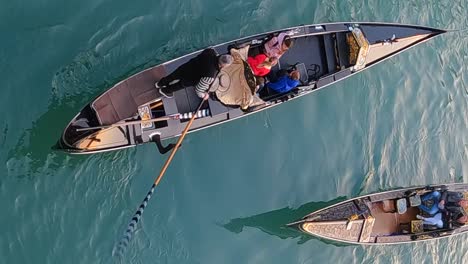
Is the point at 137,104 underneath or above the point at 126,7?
underneath

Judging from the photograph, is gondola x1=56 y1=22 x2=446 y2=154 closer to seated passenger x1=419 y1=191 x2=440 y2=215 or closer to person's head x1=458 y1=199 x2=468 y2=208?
seated passenger x1=419 y1=191 x2=440 y2=215

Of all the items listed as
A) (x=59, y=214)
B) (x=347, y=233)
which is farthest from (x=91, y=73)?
(x=347, y=233)

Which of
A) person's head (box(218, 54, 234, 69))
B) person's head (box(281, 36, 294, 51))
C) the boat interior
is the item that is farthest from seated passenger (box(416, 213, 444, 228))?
person's head (box(218, 54, 234, 69))

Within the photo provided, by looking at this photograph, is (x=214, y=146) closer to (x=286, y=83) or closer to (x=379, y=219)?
(x=286, y=83)

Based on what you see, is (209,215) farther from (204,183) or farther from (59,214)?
(59,214)

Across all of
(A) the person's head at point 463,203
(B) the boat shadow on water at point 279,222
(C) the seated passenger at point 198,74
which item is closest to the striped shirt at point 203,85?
(C) the seated passenger at point 198,74

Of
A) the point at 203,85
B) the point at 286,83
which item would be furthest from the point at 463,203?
the point at 203,85
